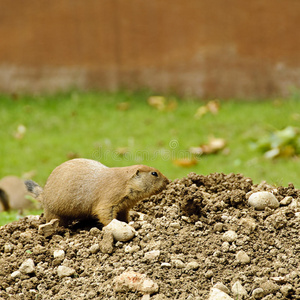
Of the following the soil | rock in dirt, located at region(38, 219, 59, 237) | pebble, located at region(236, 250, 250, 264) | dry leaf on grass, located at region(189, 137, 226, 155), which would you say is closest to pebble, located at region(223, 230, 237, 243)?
the soil

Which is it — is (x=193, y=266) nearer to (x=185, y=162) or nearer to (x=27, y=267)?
(x=27, y=267)

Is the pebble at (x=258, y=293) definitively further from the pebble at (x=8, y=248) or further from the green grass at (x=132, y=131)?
the green grass at (x=132, y=131)

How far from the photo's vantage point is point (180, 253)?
2.93 meters

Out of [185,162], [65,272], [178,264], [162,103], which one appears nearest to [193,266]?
[178,264]

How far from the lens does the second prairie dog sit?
326cm

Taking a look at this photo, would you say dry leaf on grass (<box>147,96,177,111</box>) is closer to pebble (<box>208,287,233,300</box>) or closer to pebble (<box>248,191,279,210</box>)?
pebble (<box>248,191,279,210</box>)

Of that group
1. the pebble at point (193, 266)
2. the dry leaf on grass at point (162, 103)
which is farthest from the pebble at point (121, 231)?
the dry leaf on grass at point (162, 103)

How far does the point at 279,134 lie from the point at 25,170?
Answer: 12.2 ft

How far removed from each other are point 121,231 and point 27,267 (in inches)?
22.2

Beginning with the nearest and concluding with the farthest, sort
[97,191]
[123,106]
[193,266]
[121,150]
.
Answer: [193,266]
[97,191]
[121,150]
[123,106]

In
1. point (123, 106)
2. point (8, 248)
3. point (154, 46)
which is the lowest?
point (123, 106)

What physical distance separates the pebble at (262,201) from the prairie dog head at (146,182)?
0.57 metres

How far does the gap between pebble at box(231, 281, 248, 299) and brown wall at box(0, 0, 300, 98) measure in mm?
7088

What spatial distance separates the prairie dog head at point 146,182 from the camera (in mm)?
3312
